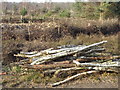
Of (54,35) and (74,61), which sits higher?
(74,61)

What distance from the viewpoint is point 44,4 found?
42562 mm

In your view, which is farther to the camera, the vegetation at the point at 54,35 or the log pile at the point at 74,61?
the vegetation at the point at 54,35

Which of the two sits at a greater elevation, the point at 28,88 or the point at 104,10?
the point at 104,10

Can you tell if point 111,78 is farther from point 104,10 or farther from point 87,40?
point 104,10

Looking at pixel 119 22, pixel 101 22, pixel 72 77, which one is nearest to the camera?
pixel 72 77

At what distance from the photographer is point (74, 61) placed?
22.6ft

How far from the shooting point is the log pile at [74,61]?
6.81 metres

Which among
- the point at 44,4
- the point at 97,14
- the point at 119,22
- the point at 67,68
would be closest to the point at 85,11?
the point at 97,14

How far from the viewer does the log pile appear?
681 centimetres

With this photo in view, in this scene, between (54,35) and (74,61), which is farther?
(54,35)

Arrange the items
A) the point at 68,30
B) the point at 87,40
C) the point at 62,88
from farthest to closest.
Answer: the point at 68,30, the point at 87,40, the point at 62,88

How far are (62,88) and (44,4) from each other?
1482 inches

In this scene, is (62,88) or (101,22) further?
(101,22)

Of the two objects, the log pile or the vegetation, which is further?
the vegetation
